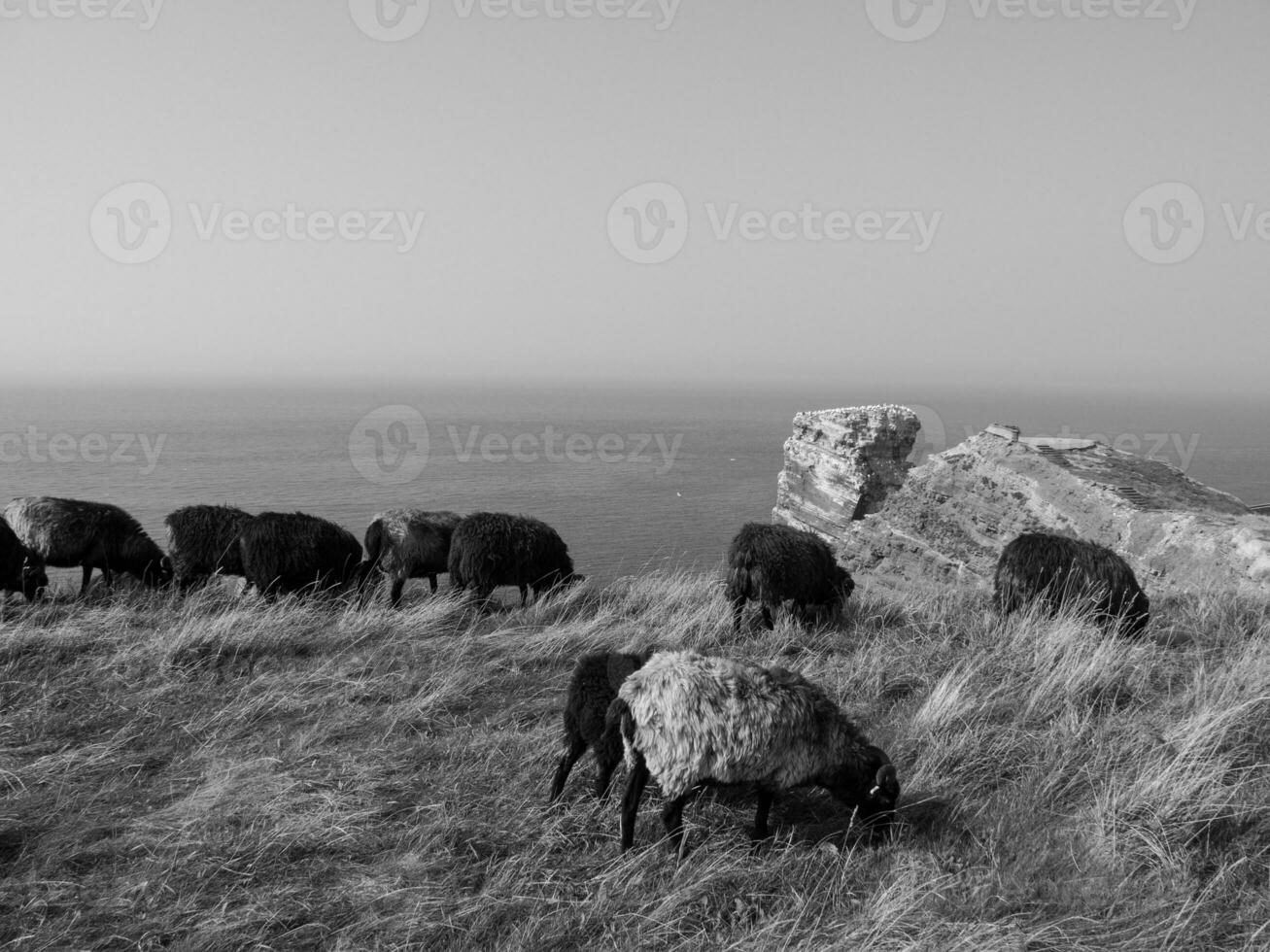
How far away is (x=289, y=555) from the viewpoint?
9.76 meters

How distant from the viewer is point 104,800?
4.62 metres

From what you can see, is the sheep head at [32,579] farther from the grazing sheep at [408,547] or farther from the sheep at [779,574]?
the sheep at [779,574]

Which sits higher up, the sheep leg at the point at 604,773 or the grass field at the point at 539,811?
the sheep leg at the point at 604,773

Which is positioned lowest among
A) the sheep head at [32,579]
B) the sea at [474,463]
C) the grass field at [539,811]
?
the sea at [474,463]

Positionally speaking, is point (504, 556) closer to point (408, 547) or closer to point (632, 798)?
point (408, 547)

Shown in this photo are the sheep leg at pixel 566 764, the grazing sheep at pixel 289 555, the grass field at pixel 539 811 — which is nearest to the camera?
the grass field at pixel 539 811

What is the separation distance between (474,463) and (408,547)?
57426 millimetres

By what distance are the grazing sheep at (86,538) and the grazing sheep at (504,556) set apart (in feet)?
13.7

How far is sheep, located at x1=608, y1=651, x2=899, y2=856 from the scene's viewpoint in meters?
4.00

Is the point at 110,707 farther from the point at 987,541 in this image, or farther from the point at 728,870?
the point at 987,541

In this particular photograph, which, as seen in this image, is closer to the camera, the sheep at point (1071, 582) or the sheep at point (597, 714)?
the sheep at point (597, 714)

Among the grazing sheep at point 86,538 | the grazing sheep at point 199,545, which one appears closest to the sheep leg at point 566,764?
the grazing sheep at point 199,545

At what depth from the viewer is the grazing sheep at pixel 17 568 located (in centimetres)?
875

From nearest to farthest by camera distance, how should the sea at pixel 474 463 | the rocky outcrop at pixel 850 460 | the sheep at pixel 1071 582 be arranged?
the sheep at pixel 1071 582, the rocky outcrop at pixel 850 460, the sea at pixel 474 463
